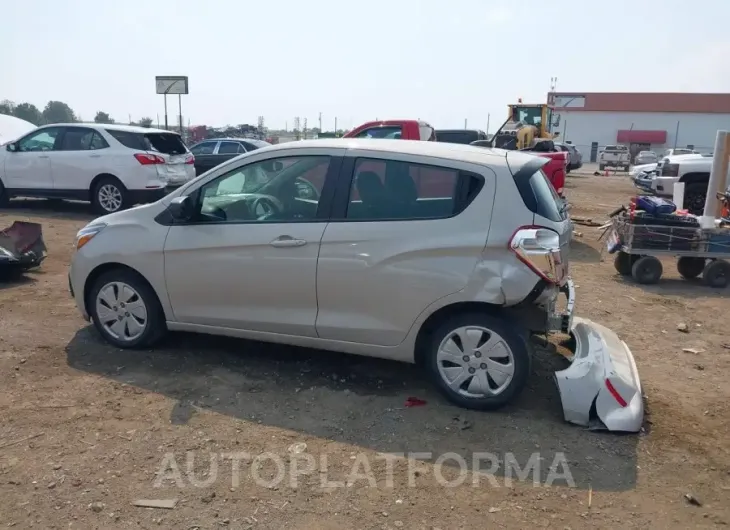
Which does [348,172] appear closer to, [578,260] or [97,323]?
[97,323]

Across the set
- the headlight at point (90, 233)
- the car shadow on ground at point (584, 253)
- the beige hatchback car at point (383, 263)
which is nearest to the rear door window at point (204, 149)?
the car shadow on ground at point (584, 253)

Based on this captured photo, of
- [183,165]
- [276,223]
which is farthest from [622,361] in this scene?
[183,165]

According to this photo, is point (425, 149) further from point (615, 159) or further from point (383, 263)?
point (615, 159)

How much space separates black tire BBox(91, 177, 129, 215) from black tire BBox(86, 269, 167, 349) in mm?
7382

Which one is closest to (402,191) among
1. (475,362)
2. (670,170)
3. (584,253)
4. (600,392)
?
(475,362)

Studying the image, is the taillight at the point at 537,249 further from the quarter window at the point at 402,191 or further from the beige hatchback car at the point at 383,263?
the quarter window at the point at 402,191

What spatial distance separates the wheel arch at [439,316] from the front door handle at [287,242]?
40.1 inches

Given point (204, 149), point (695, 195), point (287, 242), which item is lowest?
point (695, 195)

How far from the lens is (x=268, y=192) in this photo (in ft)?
15.4

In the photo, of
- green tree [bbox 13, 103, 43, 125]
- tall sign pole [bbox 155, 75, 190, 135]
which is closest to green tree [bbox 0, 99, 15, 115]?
green tree [bbox 13, 103, 43, 125]

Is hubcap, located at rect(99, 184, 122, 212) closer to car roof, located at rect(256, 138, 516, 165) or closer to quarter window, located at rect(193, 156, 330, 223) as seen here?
quarter window, located at rect(193, 156, 330, 223)

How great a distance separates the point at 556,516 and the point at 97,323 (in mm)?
3839

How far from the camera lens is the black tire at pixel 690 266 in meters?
8.61

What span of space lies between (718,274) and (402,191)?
18.9 ft
